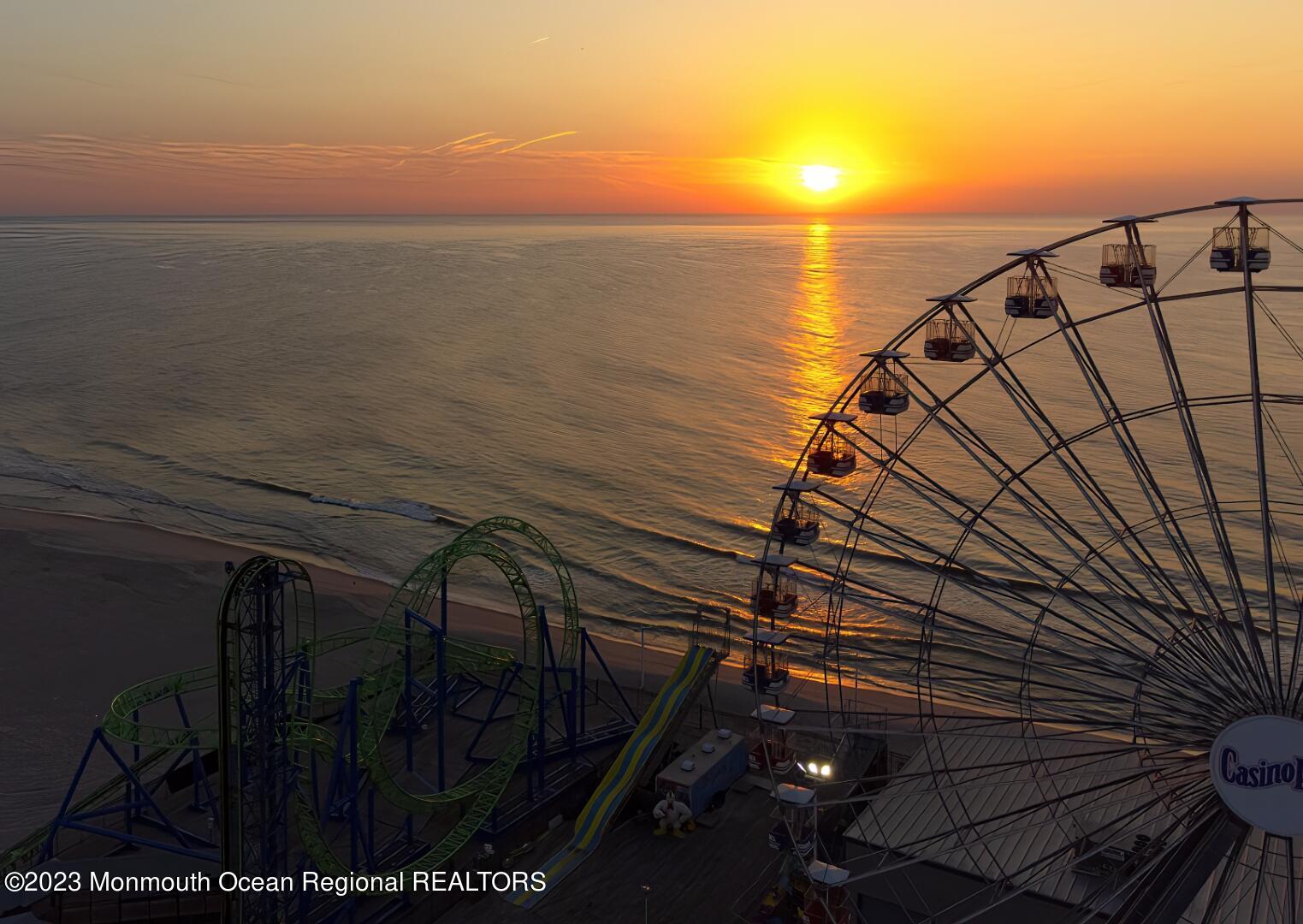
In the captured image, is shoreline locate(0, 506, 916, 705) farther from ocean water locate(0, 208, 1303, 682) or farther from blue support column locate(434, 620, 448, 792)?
blue support column locate(434, 620, 448, 792)

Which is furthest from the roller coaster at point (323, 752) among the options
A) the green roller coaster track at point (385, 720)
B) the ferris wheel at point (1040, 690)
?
the ferris wheel at point (1040, 690)

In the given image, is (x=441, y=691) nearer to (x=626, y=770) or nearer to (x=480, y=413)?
(x=626, y=770)

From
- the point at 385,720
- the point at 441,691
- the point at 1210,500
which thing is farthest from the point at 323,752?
the point at 1210,500

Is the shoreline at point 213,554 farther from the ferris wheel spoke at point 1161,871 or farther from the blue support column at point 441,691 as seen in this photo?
the ferris wheel spoke at point 1161,871

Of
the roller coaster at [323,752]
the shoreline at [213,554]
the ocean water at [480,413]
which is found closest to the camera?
the roller coaster at [323,752]

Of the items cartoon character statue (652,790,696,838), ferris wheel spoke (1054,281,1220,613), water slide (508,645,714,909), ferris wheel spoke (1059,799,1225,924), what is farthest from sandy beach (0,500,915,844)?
ferris wheel spoke (1059,799,1225,924)

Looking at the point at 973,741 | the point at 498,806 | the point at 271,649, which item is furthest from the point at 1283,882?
the point at 271,649
